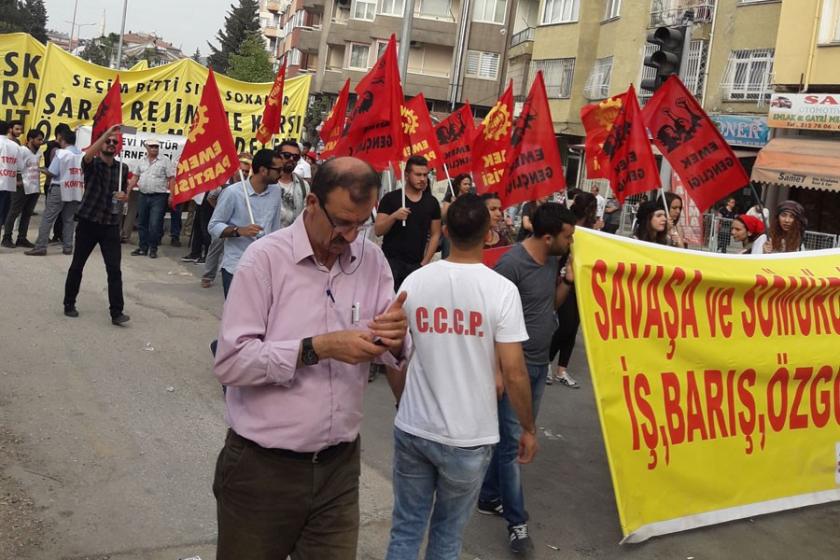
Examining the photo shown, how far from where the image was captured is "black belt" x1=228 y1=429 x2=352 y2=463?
304 cm

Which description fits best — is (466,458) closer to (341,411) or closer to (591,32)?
(341,411)

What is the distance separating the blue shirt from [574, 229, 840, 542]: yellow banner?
330cm

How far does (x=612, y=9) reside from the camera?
3684 cm

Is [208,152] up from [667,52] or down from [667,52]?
down

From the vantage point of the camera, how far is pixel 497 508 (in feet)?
18.1

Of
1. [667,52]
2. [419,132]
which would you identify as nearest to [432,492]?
[667,52]

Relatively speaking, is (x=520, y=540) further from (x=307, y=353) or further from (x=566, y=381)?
(x=566, y=381)

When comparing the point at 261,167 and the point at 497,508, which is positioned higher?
the point at 261,167

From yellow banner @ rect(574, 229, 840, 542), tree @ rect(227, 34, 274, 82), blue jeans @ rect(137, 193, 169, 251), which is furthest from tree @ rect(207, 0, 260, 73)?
yellow banner @ rect(574, 229, 840, 542)

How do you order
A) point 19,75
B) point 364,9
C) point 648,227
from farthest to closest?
point 364,9, point 19,75, point 648,227

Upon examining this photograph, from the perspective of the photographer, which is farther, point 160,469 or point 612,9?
point 612,9

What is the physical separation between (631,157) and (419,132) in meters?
5.26

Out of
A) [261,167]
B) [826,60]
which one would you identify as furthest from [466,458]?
[826,60]

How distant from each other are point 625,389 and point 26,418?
3.89 metres
